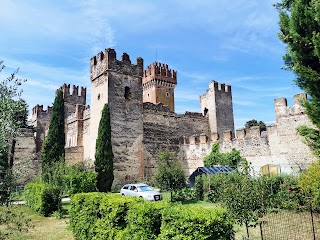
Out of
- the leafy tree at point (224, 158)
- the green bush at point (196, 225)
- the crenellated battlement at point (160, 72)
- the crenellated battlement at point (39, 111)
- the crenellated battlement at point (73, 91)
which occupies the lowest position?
the green bush at point (196, 225)

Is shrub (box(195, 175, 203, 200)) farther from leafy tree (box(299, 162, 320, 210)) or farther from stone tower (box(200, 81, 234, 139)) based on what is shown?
stone tower (box(200, 81, 234, 139))

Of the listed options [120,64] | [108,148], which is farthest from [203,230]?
[120,64]

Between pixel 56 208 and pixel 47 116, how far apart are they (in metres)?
29.0

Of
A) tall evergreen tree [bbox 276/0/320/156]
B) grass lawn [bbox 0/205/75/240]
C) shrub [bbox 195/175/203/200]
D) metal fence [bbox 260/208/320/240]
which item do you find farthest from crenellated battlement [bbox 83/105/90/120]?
tall evergreen tree [bbox 276/0/320/156]

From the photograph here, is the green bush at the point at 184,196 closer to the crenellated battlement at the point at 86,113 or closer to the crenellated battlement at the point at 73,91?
the crenellated battlement at the point at 86,113

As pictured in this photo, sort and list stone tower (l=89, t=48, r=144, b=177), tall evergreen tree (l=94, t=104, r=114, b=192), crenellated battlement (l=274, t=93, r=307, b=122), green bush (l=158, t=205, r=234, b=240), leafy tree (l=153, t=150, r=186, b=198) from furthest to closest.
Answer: stone tower (l=89, t=48, r=144, b=177) → tall evergreen tree (l=94, t=104, r=114, b=192) → crenellated battlement (l=274, t=93, r=307, b=122) → leafy tree (l=153, t=150, r=186, b=198) → green bush (l=158, t=205, r=234, b=240)

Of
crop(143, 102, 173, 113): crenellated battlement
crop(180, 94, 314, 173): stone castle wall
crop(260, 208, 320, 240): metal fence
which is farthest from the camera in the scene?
crop(143, 102, 173, 113): crenellated battlement

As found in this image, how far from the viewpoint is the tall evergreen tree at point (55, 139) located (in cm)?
2246

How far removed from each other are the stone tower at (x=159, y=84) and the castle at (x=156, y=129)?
27.2 feet

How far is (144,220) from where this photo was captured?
588cm

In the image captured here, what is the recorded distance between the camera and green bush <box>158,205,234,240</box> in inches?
190

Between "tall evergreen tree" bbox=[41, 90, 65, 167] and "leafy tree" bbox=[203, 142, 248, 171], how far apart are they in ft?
42.0

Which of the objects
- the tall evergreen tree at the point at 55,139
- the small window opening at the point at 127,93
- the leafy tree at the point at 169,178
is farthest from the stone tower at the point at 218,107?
the tall evergreen tree at the point at 55,139

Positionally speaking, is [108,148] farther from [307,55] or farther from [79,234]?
[307,55]
